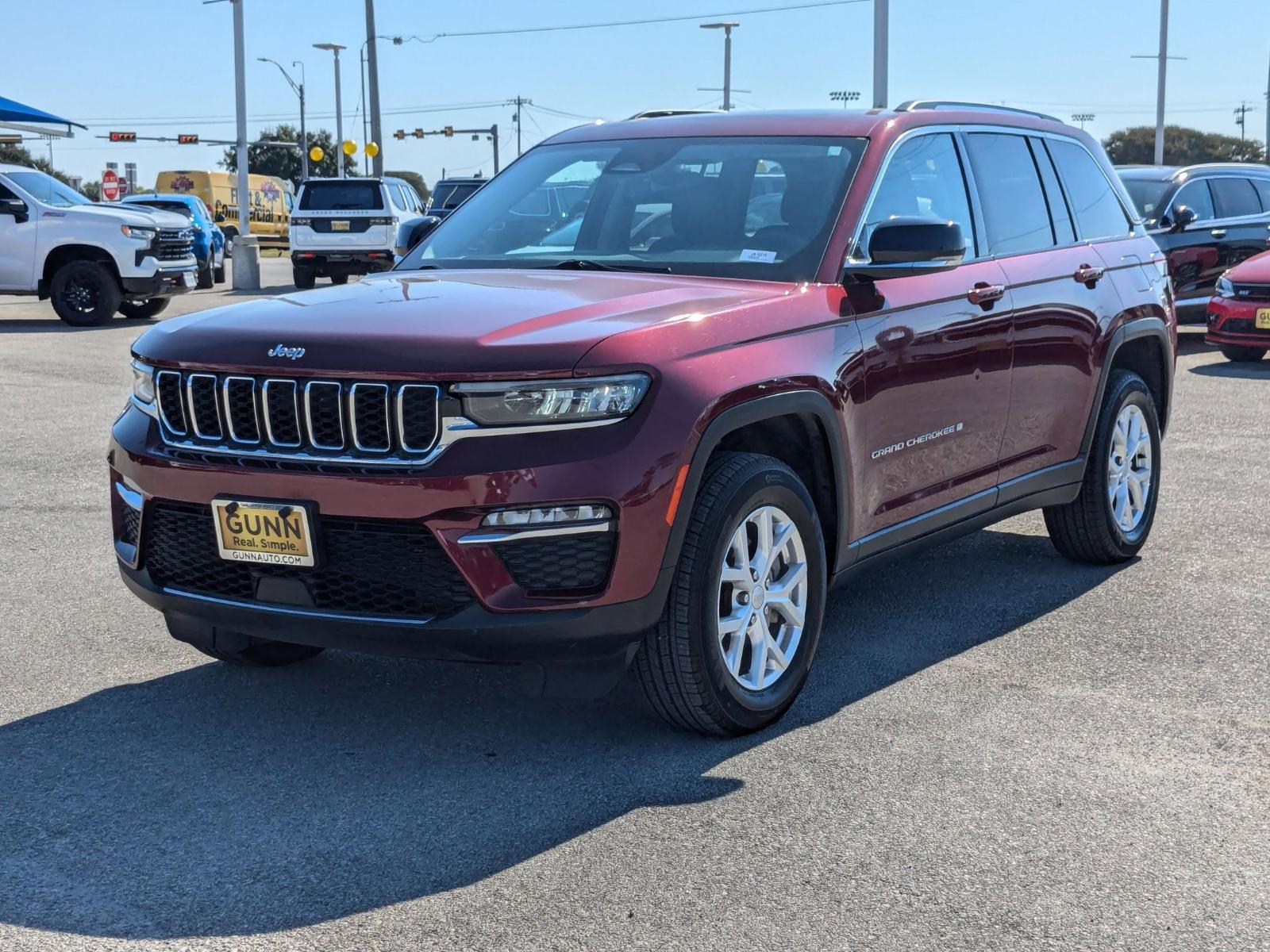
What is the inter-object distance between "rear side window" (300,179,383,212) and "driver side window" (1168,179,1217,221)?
1460 centimetres

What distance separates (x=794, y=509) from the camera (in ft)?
14.8

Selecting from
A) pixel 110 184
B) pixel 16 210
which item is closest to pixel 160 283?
pixel 16 210

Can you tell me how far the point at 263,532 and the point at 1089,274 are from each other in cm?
367

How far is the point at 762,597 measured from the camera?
4473 mm

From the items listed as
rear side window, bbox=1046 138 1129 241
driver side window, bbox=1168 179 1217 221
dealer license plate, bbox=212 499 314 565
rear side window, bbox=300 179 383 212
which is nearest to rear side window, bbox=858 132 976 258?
rear side window, bbox=1046 138 1129 241

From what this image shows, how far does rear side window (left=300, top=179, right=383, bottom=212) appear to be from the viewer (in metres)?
26.7

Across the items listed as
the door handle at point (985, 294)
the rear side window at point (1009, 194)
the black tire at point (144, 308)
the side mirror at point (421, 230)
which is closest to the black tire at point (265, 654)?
the side mirror at point (421, 230)

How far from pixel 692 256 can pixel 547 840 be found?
2108 mm

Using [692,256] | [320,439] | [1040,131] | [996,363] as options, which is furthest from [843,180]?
[320,439]

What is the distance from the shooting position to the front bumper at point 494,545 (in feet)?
12.7

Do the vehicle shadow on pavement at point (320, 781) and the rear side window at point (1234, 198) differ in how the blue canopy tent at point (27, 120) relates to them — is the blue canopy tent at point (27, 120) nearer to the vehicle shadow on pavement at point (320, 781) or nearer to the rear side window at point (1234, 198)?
the rear side window at point (1234, 198)

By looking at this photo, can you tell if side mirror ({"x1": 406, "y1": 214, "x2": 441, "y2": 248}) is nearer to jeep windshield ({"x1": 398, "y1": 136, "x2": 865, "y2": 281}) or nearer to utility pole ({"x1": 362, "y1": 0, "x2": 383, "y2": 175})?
jeep windshield ({"x1": 398, "y1": 136, "x2": 865, "y2": 281})

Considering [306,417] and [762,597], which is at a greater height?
[306,417]

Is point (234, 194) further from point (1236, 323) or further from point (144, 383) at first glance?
point (144, 383)
